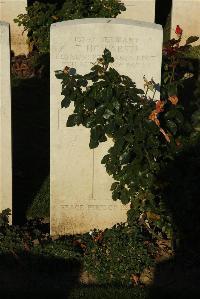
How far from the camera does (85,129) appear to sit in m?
6.32

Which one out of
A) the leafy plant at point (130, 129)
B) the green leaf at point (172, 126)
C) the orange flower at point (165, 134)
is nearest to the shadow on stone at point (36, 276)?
the leafy plant at point (130, 129)

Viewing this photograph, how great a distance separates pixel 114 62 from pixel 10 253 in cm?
191

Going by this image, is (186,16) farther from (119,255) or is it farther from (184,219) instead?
(119,255)

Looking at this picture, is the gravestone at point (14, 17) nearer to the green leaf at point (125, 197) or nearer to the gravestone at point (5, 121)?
the gravestone at point (5, 121)

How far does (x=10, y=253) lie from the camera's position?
5953 millimetres

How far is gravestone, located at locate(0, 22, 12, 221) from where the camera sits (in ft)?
19.6

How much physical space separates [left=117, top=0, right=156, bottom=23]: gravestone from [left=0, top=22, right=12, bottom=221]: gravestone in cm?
663

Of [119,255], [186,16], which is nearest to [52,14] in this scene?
[186,16]

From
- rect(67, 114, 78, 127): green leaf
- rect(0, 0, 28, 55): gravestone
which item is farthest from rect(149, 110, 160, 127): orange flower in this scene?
rect(0, 0, 28, 55): gravestone

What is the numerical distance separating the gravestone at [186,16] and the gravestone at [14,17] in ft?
9.05

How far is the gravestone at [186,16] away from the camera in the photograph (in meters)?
12.6

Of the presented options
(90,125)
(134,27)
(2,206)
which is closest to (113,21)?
(134,27)

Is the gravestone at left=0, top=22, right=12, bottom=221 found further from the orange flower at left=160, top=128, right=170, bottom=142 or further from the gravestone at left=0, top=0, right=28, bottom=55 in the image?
the gravestone at left=0, top=0, right=28, bottom=55

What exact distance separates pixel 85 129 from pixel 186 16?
698 cm
